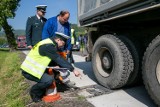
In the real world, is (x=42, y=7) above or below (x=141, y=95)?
above

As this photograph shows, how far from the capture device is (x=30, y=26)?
6727mm

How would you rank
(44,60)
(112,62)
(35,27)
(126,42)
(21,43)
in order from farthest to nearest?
(21,43), (35,27), (112,62), (126,42), (44,60)

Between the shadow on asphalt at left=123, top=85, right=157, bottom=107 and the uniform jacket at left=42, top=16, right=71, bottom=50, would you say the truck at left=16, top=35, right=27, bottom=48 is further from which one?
the shadow on asphalt at left=123, top=85, right=157, bottom=107

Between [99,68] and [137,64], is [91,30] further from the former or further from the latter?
[137,64]

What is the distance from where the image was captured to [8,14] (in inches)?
1129

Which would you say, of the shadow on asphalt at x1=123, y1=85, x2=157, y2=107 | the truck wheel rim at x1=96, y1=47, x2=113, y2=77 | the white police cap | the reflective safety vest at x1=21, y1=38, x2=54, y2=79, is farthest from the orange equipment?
the white police cap

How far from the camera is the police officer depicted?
670 cm

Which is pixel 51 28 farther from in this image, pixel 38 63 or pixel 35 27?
pixel 38 63

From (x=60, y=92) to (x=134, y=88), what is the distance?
1.47 m

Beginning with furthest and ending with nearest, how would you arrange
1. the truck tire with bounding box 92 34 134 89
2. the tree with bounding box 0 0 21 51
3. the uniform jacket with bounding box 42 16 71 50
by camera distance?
the tree with bounding box 0 0 21 51 < the uniform jacket with bounding box 42 16 71 50 < the truck tire with bounding box 92 34 134 89

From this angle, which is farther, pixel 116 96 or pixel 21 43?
pixel 21 43

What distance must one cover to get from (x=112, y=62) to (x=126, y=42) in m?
0.53

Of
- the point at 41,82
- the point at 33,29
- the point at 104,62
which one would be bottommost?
the point at 41,82

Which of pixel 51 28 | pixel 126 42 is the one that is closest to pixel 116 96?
pixel 126 42
